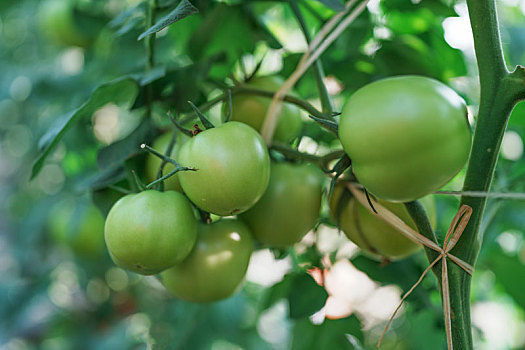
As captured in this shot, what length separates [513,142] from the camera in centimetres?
92

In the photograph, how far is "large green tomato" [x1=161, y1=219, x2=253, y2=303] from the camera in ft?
1.46

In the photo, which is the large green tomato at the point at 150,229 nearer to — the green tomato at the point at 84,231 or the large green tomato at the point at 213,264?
the large green tomato at the point at 213,264

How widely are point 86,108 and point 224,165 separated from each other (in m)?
0.18

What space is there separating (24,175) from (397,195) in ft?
4.71

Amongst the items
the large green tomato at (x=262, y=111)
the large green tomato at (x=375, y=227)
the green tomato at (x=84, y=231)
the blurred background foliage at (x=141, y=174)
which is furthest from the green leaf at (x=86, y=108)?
the green tomato at (x=84, y=231)

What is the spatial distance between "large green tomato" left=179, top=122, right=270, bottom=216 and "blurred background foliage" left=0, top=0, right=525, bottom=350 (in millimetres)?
104

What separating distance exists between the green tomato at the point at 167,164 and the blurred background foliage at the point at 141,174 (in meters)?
→ 0.01

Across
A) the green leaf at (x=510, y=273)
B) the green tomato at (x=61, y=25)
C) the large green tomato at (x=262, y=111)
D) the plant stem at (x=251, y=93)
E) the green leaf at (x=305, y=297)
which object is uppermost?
the plant stem at (x=251, y=93)

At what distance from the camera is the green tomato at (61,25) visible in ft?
3.56

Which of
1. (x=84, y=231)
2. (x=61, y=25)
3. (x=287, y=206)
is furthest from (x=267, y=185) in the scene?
(x=61, y=25)

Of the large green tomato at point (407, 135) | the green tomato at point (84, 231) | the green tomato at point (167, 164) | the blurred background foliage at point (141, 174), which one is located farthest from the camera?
the green tomato at point (84, 231)

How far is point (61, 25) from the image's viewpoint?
110cm

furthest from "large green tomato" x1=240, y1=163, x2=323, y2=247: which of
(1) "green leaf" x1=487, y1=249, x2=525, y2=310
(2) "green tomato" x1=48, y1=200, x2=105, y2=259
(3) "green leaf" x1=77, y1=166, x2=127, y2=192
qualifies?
(2) "green tomato" x1=48, y1=200, x2=105, y2=259

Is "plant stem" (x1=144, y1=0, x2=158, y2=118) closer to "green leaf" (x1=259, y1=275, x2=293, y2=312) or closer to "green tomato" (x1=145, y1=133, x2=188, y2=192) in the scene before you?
"green tomato" (x1=145, y1=133, x2=188, y2=192)
